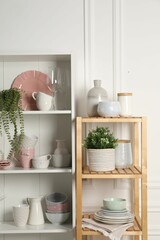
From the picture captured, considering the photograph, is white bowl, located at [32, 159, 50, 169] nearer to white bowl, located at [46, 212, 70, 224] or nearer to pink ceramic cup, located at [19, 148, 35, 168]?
pink ceramic cup, located at [19, 148, 35, 168]

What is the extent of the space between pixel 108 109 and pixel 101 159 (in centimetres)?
29

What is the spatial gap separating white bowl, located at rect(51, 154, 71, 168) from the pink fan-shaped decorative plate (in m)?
0.35

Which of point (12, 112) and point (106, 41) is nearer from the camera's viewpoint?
point (12, 112)

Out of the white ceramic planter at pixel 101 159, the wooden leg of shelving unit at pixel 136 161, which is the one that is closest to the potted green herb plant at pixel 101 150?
the white ceramic planter at pixel 101 159

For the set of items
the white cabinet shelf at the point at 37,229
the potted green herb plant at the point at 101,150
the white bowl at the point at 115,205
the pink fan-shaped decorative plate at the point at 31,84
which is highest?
the pink fan-shaped decorative plate at the point at 31,84

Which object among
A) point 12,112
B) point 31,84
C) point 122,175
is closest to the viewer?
point 122,175

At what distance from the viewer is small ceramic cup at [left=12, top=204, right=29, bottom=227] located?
256 cm

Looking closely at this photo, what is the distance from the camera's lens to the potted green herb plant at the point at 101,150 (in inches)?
95.7

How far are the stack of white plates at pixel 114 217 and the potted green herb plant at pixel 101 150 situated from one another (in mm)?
256

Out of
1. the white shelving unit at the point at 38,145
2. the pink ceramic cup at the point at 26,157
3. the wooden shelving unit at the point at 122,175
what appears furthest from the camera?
the white shelving unit at the point at 38,145


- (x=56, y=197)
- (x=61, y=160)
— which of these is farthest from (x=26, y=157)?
(x=56, y=197)

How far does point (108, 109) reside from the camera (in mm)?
2449

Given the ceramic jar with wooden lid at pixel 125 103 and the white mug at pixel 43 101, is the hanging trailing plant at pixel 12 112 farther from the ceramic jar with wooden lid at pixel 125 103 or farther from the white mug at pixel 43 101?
the ceramic jar with wooden lid at pixel 125 103

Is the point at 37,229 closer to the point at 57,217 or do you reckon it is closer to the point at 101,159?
the point at 57,217
